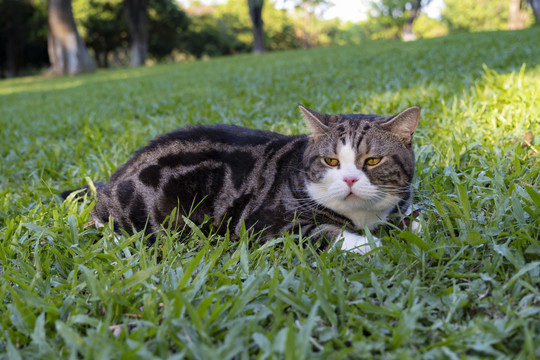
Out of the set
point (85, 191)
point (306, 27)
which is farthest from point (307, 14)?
point (85, 191)

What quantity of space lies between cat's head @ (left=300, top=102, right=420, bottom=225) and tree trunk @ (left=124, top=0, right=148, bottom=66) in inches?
1064

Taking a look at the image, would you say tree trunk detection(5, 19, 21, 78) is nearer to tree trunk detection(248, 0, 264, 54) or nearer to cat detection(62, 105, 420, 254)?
tree trunk detection(248, 0, 264, 54)

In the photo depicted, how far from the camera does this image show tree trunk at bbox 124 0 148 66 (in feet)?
87.8

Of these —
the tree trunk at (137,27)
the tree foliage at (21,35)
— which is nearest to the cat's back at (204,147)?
the tree trunk at (137,27)

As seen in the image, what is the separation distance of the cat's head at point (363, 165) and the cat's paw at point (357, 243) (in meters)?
0.20

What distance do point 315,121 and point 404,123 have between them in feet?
1.76

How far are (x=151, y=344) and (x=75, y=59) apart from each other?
77.4 feet

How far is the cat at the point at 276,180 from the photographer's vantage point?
7.74 ft

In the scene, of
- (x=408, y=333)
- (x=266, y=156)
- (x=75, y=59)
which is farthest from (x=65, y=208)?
(x=75, y=59)

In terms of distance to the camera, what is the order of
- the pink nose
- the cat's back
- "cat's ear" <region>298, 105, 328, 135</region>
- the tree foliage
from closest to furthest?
the pink nose
"cat's ear" <region>298, 105, 328, 135</region>
the cat's back
the tree foliage

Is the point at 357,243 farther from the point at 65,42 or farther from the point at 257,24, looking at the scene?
the point at 257,24

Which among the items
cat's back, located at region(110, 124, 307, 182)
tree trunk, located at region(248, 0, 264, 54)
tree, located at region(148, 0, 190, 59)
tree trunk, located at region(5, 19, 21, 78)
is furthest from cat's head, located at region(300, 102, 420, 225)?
tree trunk, located at region(5, 19, 21, 78)

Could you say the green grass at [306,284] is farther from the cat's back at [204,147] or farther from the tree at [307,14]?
the tree at [307,14]

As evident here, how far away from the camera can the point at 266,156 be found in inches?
110
